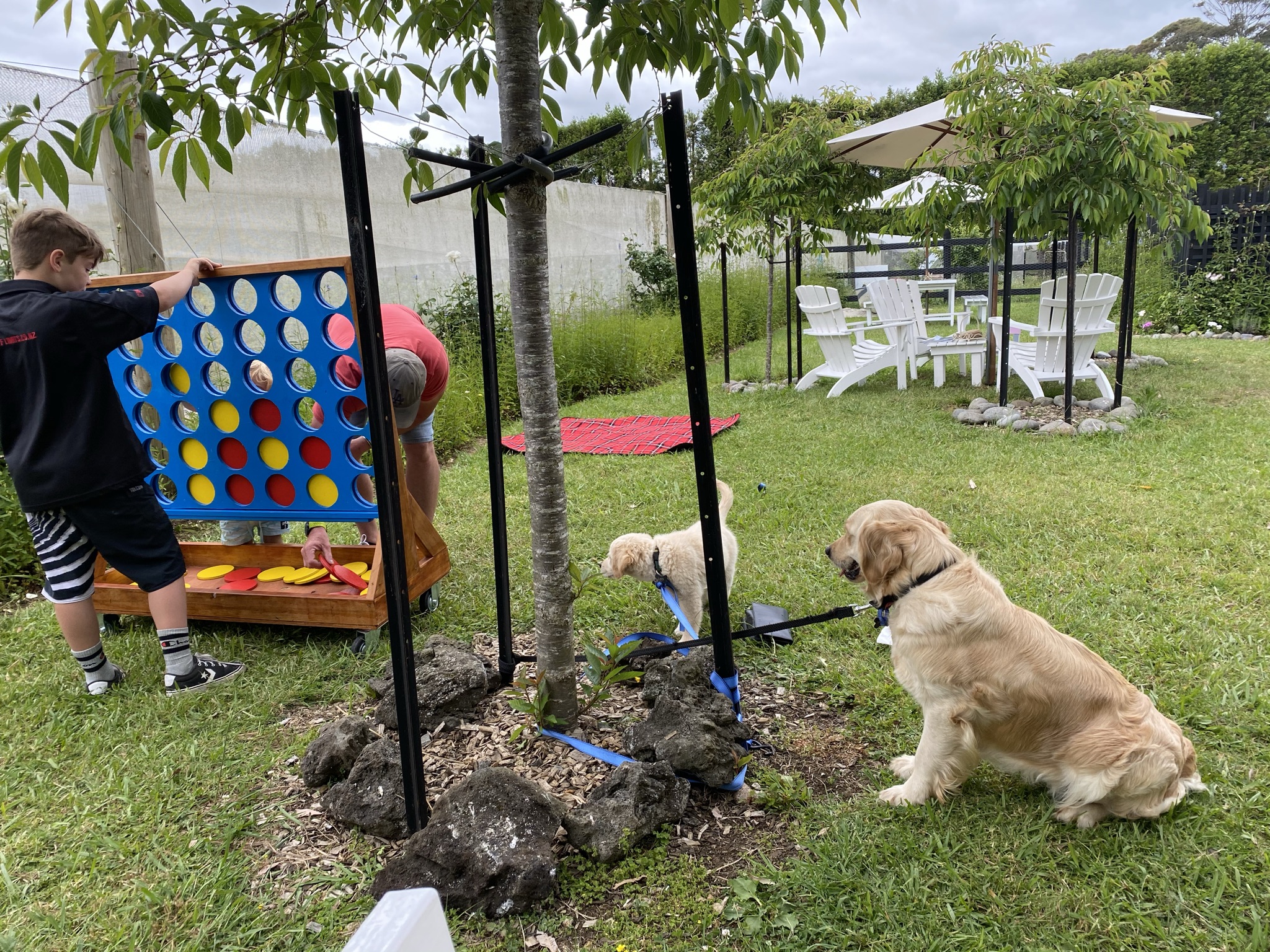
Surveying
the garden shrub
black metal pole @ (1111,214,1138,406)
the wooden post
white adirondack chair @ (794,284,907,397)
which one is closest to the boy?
the garden shrub

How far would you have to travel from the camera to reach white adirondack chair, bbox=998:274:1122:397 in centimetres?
810

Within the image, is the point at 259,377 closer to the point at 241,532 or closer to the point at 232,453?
the point at 232,453

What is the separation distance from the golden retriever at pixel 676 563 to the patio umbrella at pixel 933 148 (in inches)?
209

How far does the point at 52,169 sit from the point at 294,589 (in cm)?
264

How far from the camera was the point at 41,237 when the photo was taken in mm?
3172

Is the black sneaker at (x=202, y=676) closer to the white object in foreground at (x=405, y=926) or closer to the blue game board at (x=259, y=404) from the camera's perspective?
the blue game board at (x=259, y=404)

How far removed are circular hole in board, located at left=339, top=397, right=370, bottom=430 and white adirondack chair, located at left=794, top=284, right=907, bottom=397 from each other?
686 cm

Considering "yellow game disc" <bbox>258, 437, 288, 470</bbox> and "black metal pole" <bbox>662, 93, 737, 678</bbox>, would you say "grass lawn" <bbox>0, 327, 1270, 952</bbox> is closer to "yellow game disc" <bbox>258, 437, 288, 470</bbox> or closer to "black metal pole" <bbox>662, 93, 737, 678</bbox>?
"black metal pole" <bbox>662, 93, 737, 678</bbox>

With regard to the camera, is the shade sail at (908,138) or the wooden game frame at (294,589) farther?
the shade sail at (908,138)

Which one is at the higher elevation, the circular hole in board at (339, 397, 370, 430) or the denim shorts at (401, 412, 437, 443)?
the circular hole in board at (339, 397, 370, 430)

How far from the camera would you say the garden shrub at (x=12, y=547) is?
4.76 meters

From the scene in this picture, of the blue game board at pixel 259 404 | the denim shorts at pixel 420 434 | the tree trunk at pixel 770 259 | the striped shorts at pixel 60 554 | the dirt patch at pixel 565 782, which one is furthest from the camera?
the tree trunk at pixel 770 259

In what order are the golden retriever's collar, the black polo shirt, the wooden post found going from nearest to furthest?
the golden retriever's collar → the black polo shirt → the wooden post

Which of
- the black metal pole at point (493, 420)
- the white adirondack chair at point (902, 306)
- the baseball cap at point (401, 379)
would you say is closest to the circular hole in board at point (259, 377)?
the baseball cap at point (401, 379)
